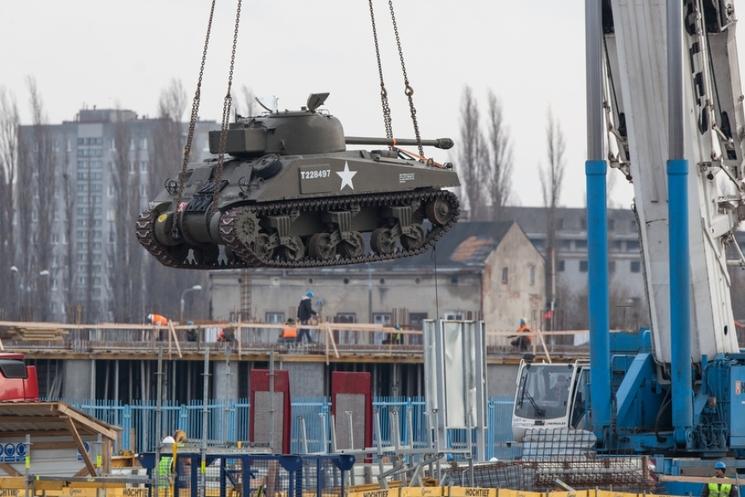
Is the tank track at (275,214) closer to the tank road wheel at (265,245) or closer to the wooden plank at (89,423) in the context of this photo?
the tank road wheel at (265,245)

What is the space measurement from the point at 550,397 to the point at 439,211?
3.95 metres

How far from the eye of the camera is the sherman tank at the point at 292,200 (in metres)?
19.6

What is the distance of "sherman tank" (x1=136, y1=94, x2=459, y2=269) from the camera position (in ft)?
64.4

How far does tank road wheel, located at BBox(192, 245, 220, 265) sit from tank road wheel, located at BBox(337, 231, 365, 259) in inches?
59.0

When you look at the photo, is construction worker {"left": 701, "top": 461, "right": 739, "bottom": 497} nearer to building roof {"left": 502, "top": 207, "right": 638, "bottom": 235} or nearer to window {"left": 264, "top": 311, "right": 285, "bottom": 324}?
window {"left": 264, "top": 311, "right": 285, "bottom": 324}

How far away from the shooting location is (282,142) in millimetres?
20406

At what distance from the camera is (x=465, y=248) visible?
71.6m

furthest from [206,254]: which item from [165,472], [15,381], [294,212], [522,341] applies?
[522,341]

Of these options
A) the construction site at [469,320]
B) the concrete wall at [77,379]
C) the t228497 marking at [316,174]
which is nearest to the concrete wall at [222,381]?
the concrete wall at [77,379]

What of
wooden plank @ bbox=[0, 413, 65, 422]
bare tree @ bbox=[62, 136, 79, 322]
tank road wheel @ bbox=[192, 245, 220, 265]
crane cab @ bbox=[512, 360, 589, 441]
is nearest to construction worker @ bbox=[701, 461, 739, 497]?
crane cab @ bbox=[512, 360, 589, 441]

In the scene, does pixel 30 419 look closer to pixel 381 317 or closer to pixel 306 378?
pixel 306 378

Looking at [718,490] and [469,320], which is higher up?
[469,320]

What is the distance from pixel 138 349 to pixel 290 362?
3.67 m

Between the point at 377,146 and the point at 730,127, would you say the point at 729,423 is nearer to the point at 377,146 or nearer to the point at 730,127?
the point at 730,127
